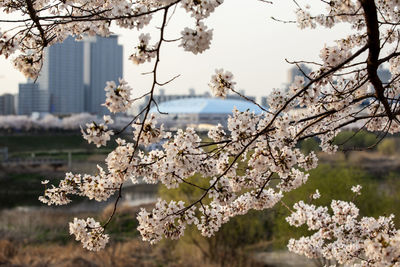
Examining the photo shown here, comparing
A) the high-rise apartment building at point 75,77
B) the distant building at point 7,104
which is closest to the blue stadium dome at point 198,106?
the high-rise apartment building at point 75,77

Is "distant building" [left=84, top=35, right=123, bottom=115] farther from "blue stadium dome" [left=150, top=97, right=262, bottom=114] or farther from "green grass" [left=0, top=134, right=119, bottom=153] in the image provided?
"green grass" [left=0, top=134, right=119, bottom=153]

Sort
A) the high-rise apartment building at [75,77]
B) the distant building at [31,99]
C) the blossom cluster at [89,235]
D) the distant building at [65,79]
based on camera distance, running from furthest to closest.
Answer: the distant building at [65,79], the high-rise apartment building at [75,77], the distant building at [31,99], the blossom cluster at [89,235]

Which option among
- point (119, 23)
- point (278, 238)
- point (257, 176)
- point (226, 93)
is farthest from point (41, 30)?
point (278, 238)

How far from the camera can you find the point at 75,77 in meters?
30.9

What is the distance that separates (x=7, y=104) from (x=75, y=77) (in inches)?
189

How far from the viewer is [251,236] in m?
7.74

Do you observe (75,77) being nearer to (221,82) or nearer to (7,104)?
(7,104)

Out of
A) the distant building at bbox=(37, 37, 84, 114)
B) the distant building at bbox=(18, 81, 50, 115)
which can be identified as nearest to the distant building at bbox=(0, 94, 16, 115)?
the distant building at bbox=(18, 81, 50, 115)

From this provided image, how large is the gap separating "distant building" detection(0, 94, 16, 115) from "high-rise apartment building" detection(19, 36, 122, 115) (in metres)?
1.37

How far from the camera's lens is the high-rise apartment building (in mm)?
29266

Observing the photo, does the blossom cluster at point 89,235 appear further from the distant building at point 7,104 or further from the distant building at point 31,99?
the distant building at point 7,104

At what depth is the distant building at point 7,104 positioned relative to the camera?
29.8 metres

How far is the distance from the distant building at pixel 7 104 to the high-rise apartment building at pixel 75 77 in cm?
137

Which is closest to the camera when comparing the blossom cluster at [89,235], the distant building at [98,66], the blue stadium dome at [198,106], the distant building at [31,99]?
the blossom cluster at [89,235]
